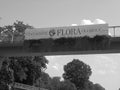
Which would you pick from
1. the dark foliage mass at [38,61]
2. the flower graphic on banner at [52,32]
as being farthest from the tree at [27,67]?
the flower graphic on banner at [52,32]

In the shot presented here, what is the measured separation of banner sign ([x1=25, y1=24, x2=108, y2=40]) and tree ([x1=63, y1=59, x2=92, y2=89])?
84.6m

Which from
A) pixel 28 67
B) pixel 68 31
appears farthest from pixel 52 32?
pixel 28 67

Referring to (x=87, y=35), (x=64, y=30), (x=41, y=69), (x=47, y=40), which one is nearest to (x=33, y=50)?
(x=47, y=40)

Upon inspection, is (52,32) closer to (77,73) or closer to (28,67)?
(28,67)

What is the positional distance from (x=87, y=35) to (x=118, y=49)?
148 inches

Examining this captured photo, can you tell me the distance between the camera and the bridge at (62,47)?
32812mm

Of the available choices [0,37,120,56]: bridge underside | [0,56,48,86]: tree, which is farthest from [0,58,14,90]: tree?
[0,37,120,56]: bridge underside

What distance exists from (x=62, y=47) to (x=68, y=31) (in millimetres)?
1982

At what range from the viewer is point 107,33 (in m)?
33.3

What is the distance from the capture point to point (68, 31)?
34.5 meters

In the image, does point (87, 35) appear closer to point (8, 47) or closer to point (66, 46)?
point (66, 46)

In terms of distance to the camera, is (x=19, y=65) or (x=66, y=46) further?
(x=19, y=65)

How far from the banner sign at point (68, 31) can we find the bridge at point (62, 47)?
2.31ft

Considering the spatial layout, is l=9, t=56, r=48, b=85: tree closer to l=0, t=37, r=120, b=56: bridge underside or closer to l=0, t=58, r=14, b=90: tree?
l=0, t=58, r=14, b=90: tree
